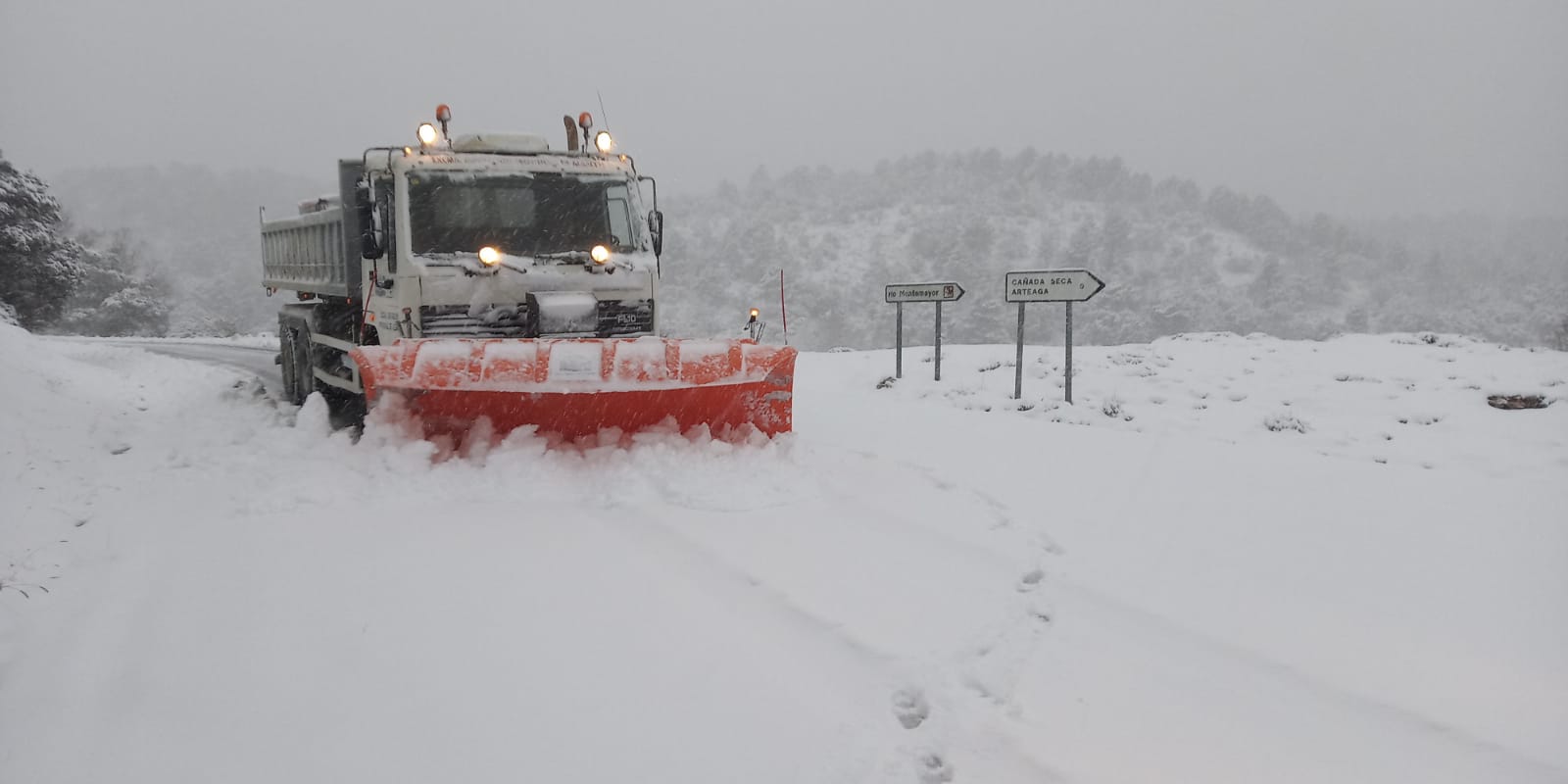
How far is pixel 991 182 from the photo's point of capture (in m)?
141

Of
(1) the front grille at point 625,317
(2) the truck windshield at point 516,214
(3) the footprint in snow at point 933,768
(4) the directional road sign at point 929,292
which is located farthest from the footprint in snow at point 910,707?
(4) the directional road sign at point 929,292

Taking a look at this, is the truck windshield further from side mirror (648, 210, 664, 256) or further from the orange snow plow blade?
the orange snow plow blade

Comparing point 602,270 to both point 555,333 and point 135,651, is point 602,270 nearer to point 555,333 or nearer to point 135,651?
point 555,333

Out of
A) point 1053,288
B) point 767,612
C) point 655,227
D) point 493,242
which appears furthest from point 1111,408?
point 767,612

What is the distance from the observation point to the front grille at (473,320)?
648cm

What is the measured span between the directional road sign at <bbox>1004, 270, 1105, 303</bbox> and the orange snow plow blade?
4407 mm

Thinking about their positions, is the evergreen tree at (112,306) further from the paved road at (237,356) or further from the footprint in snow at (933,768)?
the footprint in snow at (933,768)

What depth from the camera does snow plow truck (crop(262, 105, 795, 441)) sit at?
5574mm

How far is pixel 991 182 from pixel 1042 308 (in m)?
57.9

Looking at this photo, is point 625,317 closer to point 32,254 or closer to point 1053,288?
point 1053,288

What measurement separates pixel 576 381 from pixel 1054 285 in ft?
20.0

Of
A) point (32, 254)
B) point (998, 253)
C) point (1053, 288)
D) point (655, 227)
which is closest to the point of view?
point (655, 227)

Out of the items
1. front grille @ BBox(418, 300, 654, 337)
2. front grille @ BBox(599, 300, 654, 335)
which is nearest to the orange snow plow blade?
front grille @ BBox(418, 300, 654, 337)

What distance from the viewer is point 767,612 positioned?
3.54 meters
